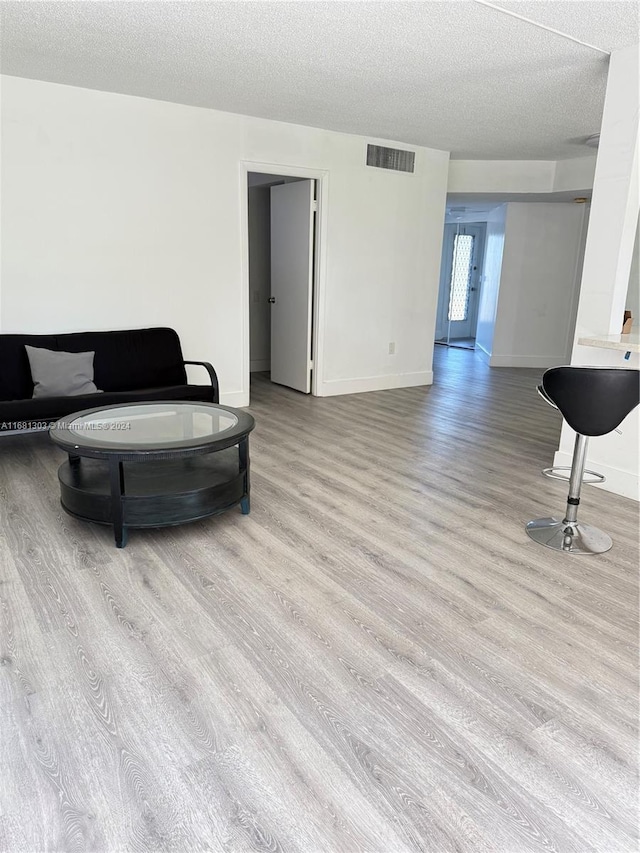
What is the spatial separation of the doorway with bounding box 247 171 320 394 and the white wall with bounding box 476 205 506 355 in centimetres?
372

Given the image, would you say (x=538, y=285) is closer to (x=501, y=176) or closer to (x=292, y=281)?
(x=501, y=176)

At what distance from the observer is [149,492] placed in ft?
9.80

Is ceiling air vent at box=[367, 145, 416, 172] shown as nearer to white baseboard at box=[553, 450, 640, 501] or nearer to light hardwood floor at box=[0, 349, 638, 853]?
white baseboard at box=[553, 450, 640, 501]

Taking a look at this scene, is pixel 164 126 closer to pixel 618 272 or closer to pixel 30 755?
pixel 618 272

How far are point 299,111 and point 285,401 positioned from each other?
267 centimetres

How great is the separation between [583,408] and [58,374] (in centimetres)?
352

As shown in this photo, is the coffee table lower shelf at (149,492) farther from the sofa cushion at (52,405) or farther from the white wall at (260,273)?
the white wall at (260,273)

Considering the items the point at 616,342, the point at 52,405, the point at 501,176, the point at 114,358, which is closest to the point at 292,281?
the point at 114,358

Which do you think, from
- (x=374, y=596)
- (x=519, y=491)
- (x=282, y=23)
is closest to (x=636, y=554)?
(x=519, y=491)

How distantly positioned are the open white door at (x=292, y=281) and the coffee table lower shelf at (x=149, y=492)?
10.4 feet

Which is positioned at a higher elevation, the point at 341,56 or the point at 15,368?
the point at 341,56

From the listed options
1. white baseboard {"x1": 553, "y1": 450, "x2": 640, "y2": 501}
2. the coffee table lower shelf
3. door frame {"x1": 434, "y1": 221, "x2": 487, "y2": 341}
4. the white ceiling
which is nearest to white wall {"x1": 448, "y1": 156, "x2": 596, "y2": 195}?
the white ceiling

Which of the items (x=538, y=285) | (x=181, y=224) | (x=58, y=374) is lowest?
(x=58, y=374)

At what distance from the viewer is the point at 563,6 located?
2857mm
